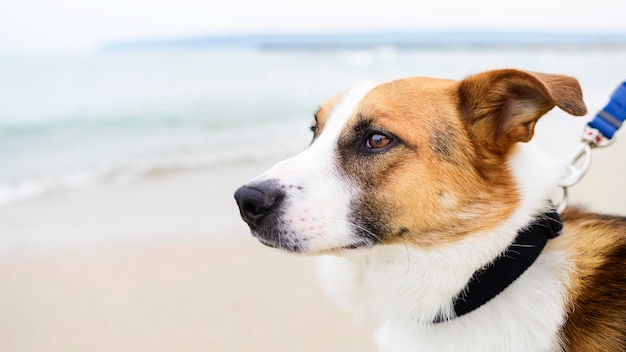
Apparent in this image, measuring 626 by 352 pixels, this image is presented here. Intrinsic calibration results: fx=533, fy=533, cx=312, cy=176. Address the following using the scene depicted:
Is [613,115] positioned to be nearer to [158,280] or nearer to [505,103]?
[505,103]

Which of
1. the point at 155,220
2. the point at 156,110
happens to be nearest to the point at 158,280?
the point at 155,220

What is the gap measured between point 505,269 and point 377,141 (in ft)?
2.62

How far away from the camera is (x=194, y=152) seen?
30.0ft

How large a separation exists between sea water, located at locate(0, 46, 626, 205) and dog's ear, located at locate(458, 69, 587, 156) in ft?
1.38

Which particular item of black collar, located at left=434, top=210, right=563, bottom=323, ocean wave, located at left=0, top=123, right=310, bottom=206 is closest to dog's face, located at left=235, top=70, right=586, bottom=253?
black collar, located at left=434, top=210, right=563, bottom=323

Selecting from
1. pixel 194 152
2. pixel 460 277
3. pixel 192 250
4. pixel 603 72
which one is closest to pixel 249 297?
pixel 192 250

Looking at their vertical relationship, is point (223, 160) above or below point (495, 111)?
below

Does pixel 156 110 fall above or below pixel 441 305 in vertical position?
below

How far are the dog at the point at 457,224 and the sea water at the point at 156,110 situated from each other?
1.90 feet

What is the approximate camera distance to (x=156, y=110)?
531 inches

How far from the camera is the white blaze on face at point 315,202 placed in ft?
7.47

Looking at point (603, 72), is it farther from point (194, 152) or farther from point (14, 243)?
point (14, 243)

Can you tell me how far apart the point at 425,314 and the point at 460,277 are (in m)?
0.23

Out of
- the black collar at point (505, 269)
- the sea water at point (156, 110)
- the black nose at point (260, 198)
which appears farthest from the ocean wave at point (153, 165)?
the black collar at point (505, 269)
